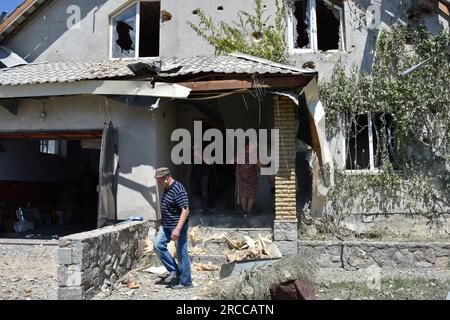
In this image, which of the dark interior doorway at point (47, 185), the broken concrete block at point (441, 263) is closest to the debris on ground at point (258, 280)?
the broken concrete block at point (441, 263)

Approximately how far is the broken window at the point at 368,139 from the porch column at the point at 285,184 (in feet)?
7.90

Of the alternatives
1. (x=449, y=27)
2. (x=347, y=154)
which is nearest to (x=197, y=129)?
(x=347, y=154)

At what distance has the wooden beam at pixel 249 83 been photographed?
23.9ft

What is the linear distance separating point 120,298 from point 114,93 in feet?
12.2

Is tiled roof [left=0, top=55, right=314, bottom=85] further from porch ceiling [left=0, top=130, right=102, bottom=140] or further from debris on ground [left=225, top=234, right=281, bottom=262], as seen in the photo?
debris on ground [left=225, top=234, right=281, bottom=262]

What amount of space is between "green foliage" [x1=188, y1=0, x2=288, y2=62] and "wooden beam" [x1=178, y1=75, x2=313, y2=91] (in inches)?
106

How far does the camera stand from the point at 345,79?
9.62 metres

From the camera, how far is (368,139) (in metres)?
9.59

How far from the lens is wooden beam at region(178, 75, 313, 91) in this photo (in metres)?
7.29

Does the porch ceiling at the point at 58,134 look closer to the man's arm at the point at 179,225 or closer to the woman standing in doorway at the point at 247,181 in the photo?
the woman standing in doorway at the point at 247,181

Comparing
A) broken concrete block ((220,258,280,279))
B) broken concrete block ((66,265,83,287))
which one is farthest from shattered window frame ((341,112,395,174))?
broken concrete block ((66,265,83,287))

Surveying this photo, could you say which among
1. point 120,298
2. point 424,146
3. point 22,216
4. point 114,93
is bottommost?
point 120,298

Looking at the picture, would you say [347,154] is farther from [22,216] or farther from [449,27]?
[22,216]

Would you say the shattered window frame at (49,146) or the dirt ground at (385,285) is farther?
the shattered window frame at (49,146)
